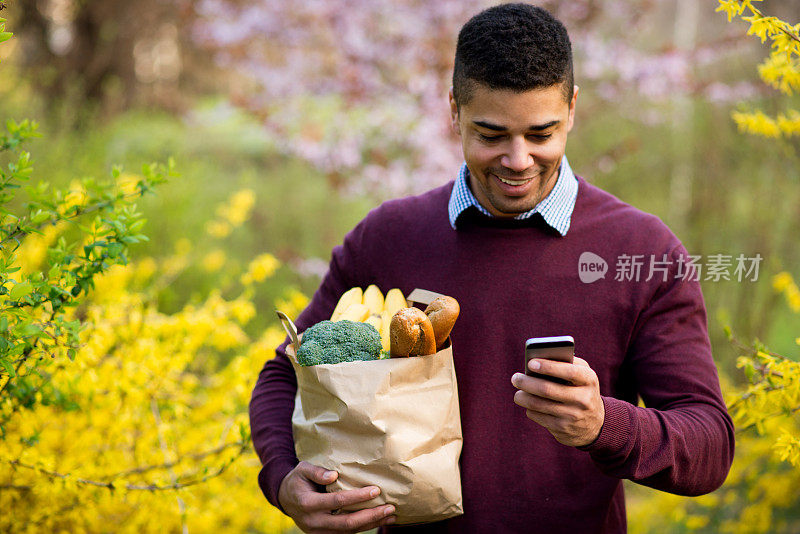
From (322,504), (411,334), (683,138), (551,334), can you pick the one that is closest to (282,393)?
(322,504)

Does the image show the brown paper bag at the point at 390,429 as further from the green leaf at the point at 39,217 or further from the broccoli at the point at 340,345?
the green leaf at the point at 39,217

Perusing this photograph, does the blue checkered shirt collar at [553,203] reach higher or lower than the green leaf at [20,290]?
higher

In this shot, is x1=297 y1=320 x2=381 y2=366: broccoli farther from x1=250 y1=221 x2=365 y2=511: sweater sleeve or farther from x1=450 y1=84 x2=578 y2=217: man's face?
x1=450 y1=84 x2=578 y2=217: man's face

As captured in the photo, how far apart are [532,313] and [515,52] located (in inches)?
23.2

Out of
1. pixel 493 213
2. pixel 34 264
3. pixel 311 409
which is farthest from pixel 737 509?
pixel 34 264

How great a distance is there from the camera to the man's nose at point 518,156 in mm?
1571

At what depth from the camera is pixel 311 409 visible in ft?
4.86

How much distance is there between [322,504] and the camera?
4.70 ft

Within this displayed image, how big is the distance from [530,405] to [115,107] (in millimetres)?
7521

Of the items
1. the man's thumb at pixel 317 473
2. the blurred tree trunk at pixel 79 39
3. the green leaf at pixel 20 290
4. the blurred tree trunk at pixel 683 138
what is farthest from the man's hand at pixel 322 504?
the blurred tree trunk at pixel 79 39

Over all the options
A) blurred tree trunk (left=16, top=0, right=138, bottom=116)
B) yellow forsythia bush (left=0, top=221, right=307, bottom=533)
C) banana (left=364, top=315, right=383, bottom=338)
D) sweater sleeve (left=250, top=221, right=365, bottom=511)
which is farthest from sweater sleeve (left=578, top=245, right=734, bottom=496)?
blurred tree trunk (left=16, top=0, right=138, bottom=116)

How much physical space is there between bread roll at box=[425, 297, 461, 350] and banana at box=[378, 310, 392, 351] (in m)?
0.12

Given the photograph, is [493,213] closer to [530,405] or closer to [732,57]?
[530,405]

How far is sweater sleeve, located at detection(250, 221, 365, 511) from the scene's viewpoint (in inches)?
65.3
